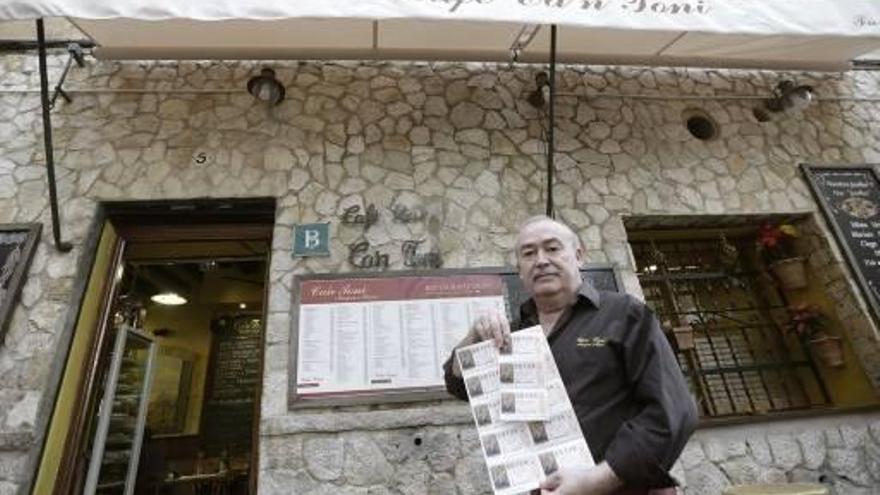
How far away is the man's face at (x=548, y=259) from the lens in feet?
5.87

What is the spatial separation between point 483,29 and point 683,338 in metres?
2.96

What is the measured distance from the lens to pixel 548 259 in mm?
1811

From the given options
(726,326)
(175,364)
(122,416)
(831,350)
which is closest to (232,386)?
(175,364)

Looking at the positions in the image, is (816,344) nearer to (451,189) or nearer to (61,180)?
(451,189)

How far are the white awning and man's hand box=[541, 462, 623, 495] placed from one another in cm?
259

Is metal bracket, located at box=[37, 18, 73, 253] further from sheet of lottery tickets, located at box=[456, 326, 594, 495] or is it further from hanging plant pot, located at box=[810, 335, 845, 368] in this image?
hanging plant pot, located at box=[810, 335, 845, 368]

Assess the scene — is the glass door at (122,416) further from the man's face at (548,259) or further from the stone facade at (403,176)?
the man's face at (548,259)

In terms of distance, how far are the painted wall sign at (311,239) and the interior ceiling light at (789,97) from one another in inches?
170

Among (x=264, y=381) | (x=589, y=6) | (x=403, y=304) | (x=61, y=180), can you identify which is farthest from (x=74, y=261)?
(x=589, y=6)

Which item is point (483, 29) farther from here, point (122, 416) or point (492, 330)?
point (122, 416)

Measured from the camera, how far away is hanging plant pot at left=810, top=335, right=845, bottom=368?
4.14 m

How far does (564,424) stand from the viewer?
1.45 meters

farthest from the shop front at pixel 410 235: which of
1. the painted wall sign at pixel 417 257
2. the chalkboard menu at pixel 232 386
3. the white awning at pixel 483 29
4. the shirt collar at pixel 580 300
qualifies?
the chalkboard menu at pixel 232 386

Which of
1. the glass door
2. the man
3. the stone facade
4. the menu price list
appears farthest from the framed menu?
the man
